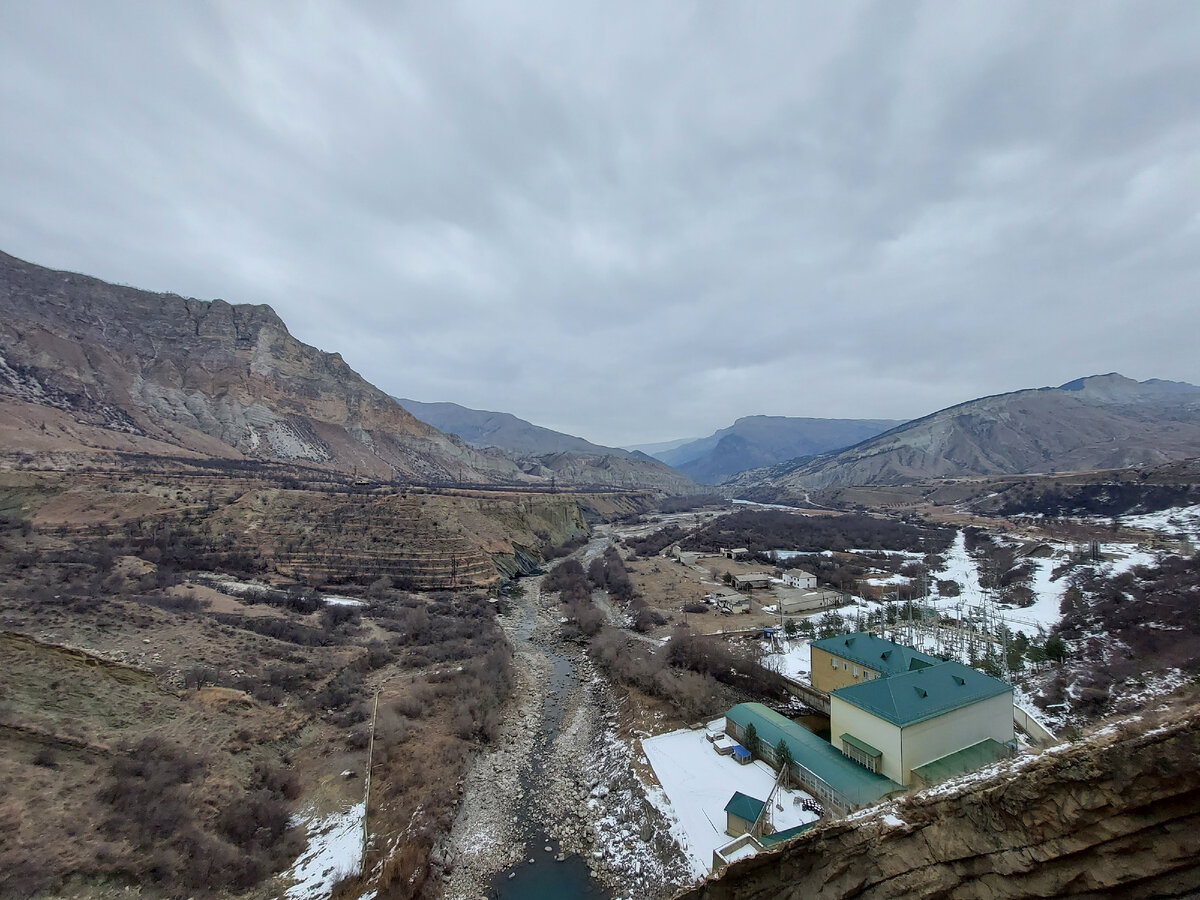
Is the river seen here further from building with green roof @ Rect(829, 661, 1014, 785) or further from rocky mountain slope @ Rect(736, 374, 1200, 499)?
rocky mountain slope @ Rect(736, 374, 1200, 499)

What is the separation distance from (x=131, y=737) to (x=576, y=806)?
15011 millimetres

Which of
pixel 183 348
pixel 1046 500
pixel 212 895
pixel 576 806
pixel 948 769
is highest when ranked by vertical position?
pixel 183 348

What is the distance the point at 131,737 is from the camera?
53.3 feet

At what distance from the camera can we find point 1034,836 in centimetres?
387

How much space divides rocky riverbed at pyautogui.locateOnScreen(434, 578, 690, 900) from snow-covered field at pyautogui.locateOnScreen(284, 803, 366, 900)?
268 centimetres

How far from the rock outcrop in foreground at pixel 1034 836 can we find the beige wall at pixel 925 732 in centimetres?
1631

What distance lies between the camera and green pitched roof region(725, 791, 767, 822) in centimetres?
1656

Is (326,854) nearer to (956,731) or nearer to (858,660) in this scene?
(956,731)

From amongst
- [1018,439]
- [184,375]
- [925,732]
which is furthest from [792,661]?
[1018,439]

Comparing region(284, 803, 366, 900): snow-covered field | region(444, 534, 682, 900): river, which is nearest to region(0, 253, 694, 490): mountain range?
region(284, 803, 366, 900): snow-covered field

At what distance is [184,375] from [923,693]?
121 m

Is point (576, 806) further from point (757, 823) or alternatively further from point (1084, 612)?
point (1084, 612)

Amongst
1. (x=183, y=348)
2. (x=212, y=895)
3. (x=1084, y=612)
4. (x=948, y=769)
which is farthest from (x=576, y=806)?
(x=183, y=348)

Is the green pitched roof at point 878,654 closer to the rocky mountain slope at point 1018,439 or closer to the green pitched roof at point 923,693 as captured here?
the green pitched roof at point 923,693
